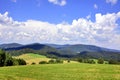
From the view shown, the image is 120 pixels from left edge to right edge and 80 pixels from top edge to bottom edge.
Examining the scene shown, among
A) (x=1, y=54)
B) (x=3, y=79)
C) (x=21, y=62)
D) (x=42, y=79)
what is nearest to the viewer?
(x=3, y=79)

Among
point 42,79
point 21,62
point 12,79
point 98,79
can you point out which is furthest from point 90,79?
point 21,62

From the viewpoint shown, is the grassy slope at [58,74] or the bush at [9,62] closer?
the grassy slope at [58,74]

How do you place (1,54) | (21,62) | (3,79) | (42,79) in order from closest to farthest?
(3,79) < (42,79) < (1,54) < (21,62)

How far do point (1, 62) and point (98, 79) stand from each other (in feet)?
261

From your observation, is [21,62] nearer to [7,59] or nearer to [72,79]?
[7,59]

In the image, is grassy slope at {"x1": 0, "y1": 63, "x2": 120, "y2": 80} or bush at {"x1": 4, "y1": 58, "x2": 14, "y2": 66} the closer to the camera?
grassy slope at {"x1": 0, "y1": 63, "x2": 120, "y2": 80}

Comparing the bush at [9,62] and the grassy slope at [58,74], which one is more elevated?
the bush at [9,62]

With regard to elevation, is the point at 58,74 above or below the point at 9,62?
below

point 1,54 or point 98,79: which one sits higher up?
point 1,54

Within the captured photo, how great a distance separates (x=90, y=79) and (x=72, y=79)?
11.8ft

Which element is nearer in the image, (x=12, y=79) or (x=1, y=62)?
(x=12, y=79)

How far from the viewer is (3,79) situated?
4091 cm

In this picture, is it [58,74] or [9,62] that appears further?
[9,62]

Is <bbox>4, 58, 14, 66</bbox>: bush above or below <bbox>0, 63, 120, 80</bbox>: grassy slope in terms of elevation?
above
